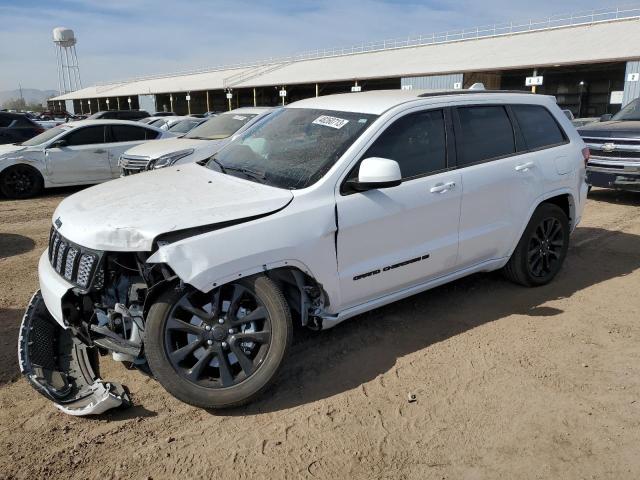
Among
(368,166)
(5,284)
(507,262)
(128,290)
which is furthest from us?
(5,284)

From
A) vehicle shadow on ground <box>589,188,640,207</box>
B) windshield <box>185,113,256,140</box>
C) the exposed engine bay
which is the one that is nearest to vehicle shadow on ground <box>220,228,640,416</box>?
the exposed engine bay

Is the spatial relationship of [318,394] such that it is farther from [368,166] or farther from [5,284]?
[5,284]

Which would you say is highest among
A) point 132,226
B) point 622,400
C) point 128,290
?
point 132,226

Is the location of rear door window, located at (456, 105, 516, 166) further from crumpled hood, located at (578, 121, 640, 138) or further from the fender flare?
crumpled hood, located at (578, 121, 640, 138)

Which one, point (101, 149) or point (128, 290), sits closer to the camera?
point (128, 290)

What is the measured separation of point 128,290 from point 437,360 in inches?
85.1

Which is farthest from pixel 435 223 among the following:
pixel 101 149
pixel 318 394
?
pixel 101 149

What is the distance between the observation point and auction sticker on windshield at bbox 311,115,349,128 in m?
3.90

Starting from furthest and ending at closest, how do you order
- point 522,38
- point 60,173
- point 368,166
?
point 522,38 → point 60,173 → point 368,166

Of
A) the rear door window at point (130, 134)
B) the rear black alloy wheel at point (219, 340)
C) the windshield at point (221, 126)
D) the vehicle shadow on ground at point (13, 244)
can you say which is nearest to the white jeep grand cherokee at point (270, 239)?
the rear black alloy wheel at point (219, 340)

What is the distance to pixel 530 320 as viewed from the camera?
441 cm

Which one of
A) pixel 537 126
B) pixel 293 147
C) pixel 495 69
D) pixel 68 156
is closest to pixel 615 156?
pixel 537 126

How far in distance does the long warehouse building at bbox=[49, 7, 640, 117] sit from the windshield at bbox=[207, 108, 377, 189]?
65.4ft

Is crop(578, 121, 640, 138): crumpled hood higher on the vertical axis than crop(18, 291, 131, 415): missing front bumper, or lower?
higher
